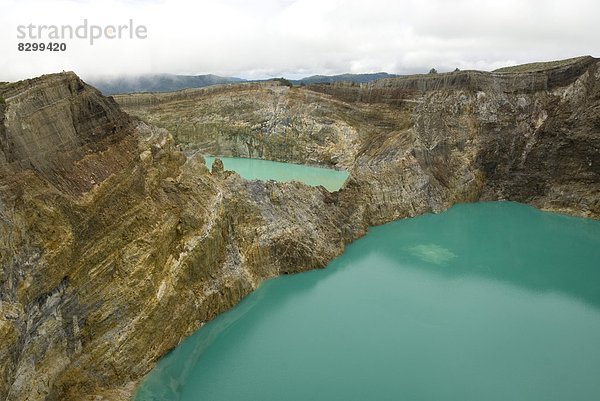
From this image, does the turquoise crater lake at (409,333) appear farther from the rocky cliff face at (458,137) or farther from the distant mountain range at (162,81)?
the distant mountain range at (162,81)

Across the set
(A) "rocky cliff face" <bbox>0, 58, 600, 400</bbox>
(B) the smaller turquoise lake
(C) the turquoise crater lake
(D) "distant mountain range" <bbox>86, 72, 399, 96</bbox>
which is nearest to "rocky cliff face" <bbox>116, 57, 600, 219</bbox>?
(A) "rocky cliff face" <bbox>0, 58, 600, 400</bbox>

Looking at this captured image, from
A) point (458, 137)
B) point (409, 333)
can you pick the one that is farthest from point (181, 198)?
point (458, 137)

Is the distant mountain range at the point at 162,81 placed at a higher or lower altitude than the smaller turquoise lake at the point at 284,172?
higher

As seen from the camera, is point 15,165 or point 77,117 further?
point 77,117

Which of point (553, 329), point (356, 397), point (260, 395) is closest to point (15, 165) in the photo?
point (260, 395)

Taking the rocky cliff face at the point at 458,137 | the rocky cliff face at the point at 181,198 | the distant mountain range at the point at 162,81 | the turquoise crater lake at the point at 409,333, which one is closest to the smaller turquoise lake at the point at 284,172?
→ the rocky cliff face at the point at 458,137

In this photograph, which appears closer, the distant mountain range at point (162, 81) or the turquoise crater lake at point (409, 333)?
the turquoise crater lake at point (409, 333)

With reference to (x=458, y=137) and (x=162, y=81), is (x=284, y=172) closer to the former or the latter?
(x=458, y=137)

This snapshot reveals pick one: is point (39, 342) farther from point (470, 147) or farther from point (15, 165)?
point (470, 147)
